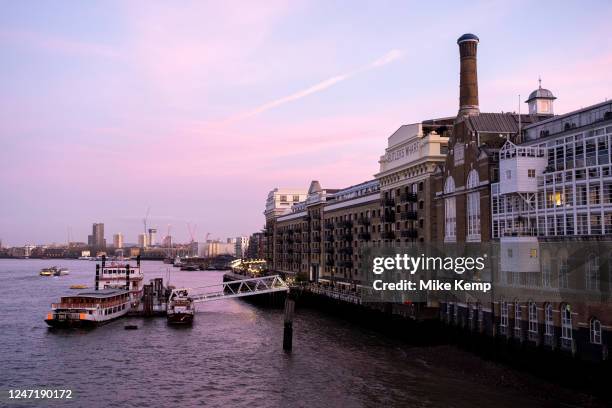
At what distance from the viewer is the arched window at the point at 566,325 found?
1834 inches

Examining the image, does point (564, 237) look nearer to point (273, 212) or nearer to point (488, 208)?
point (488, 208)

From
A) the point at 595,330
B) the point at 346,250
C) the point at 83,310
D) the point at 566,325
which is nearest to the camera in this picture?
the point at 595,330

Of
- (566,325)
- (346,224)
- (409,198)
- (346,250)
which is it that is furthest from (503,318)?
(346,224)

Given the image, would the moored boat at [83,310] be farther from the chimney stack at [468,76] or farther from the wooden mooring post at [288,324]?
the chimney stack at [468,76]

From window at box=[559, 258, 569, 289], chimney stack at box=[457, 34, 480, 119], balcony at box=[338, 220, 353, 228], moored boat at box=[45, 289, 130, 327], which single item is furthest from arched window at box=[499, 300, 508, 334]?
balcony at box=[338, 220, 353, 228]

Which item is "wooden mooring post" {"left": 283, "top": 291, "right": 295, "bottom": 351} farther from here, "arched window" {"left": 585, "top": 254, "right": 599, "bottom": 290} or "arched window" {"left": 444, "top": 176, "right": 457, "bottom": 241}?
"arched window" {"left": 585, "top": 254, "right": 599, "bottom": 290}

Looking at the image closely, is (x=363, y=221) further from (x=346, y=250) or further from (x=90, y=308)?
(x=90, y=308)

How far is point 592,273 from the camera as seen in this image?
147 ft

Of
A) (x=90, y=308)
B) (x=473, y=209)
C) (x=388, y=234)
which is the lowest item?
(x=90, y=308)

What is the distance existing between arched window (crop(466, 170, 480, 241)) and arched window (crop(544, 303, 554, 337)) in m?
13.1

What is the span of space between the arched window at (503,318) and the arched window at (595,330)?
1127 centimetres

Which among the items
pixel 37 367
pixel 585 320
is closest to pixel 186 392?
pixel 37 367

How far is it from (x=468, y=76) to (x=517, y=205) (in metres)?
25.3

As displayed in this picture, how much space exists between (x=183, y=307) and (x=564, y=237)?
5260 cm
